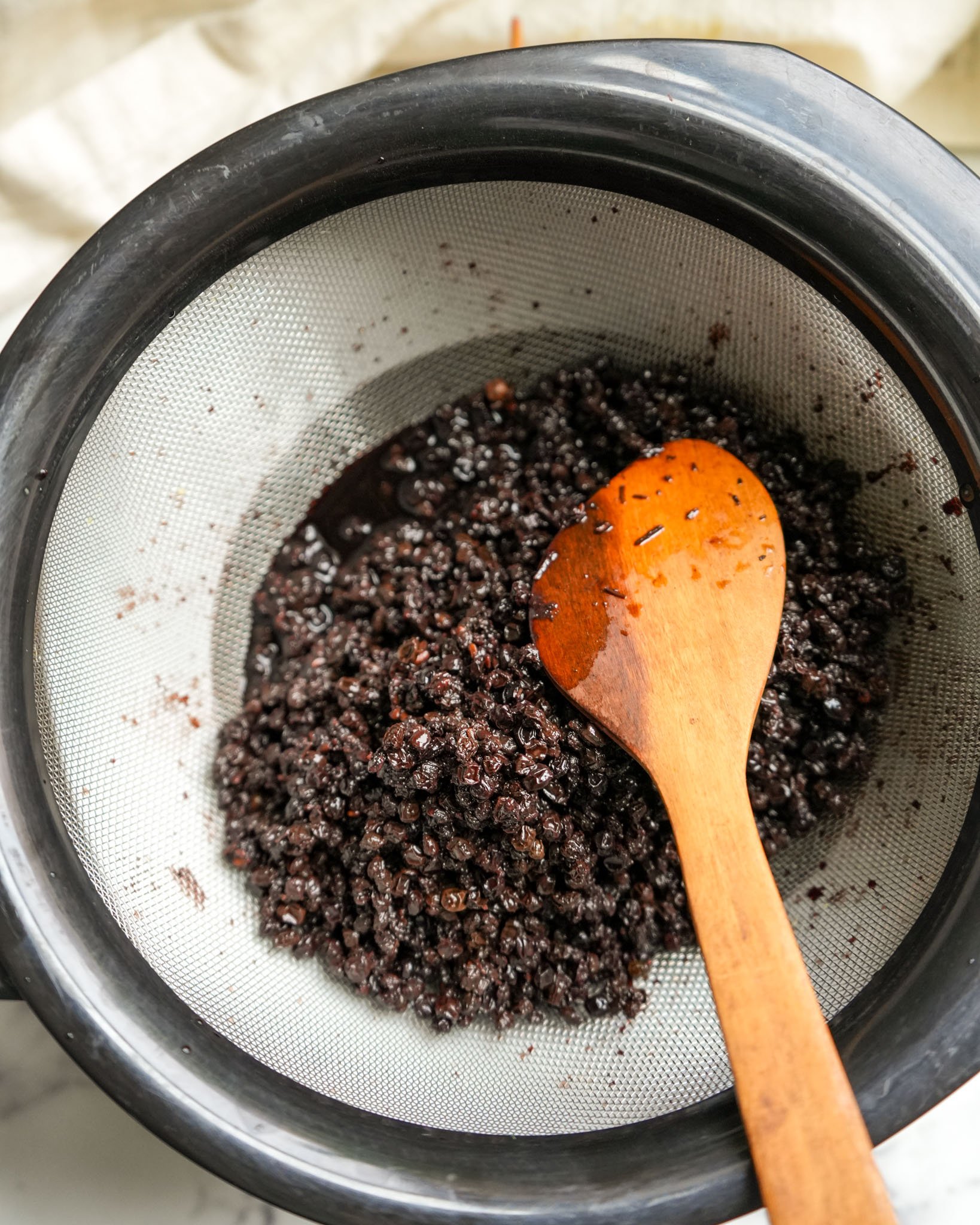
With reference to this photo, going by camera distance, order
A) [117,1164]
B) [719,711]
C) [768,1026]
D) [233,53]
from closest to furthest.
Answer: [768,1026] → [719,711] → [117,1164] → [233,53]

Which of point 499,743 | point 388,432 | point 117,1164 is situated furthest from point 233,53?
point 117,1164

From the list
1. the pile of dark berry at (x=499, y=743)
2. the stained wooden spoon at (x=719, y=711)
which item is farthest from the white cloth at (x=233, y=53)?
the stained wooden spoon at (x=719, y=711)

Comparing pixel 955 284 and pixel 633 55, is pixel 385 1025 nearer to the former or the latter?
pixel 955 284

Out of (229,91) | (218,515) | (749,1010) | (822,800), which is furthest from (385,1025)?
(229,91)

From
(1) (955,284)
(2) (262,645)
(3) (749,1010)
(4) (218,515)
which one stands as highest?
(4) (218,515)

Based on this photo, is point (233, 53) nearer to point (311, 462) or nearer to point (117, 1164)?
point (311, 462)

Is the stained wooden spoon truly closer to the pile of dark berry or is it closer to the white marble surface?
the pile of dark berry

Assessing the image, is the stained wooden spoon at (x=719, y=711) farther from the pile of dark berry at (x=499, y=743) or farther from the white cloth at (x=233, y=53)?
the white cloth at (x=233, y=53)
